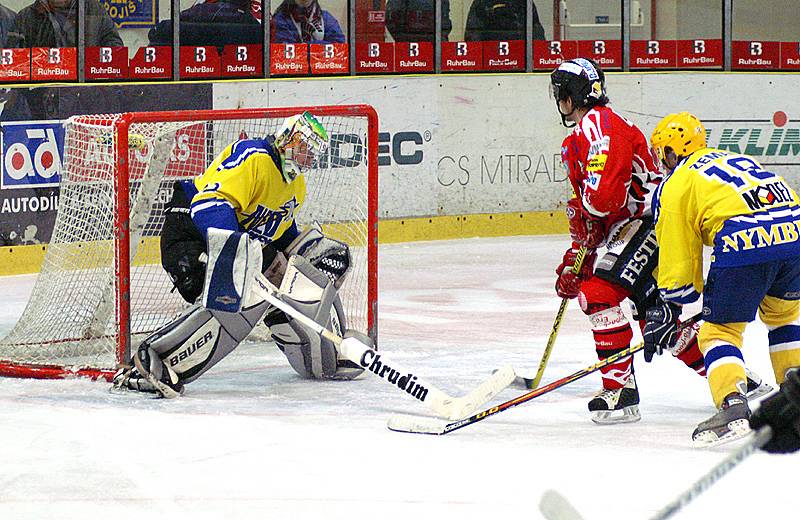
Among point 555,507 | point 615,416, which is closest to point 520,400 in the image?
point 615,416

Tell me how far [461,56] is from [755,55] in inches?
76.1

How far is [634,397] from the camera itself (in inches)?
159

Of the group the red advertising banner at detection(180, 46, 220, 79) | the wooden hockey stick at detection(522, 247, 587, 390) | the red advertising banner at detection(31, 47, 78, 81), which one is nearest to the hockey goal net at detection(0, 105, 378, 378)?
the wooden hockey stick at detection(522, 247, 587, 390)

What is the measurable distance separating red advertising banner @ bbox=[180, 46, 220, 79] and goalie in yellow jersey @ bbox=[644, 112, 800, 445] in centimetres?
446

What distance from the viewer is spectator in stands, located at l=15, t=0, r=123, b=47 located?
7.06 meters

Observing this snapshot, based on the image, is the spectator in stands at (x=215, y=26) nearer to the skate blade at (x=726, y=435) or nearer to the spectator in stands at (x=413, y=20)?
the spectator in stands at (x=413, y=20)

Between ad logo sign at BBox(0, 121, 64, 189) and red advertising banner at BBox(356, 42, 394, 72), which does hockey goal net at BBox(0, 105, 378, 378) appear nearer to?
ad logo sign at BBox(0, 121, 64, 189)

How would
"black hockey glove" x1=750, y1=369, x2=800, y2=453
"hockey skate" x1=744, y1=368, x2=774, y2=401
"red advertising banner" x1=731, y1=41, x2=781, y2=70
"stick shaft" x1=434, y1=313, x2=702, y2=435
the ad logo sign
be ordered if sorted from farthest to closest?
"red advertising banner" x1=731, y1=41, x2=781, y2=70 < the ad logo sign < "hockey skate" x1=744, y1=368, x2=774, y2=401 < "stick shaft" x1=434, y1=313, x2=702, y2=435 < "black hockey glove" x1=750, y1=369, x2=800, y2=453

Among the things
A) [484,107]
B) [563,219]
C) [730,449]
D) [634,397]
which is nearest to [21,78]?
[484,107]

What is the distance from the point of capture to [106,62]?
7.32m

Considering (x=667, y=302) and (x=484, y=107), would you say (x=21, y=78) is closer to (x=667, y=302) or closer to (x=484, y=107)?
(x=484, y=107)

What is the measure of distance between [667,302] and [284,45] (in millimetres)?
4644

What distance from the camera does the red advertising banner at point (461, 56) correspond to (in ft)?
27.6

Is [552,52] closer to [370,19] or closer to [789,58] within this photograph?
[370,19]
